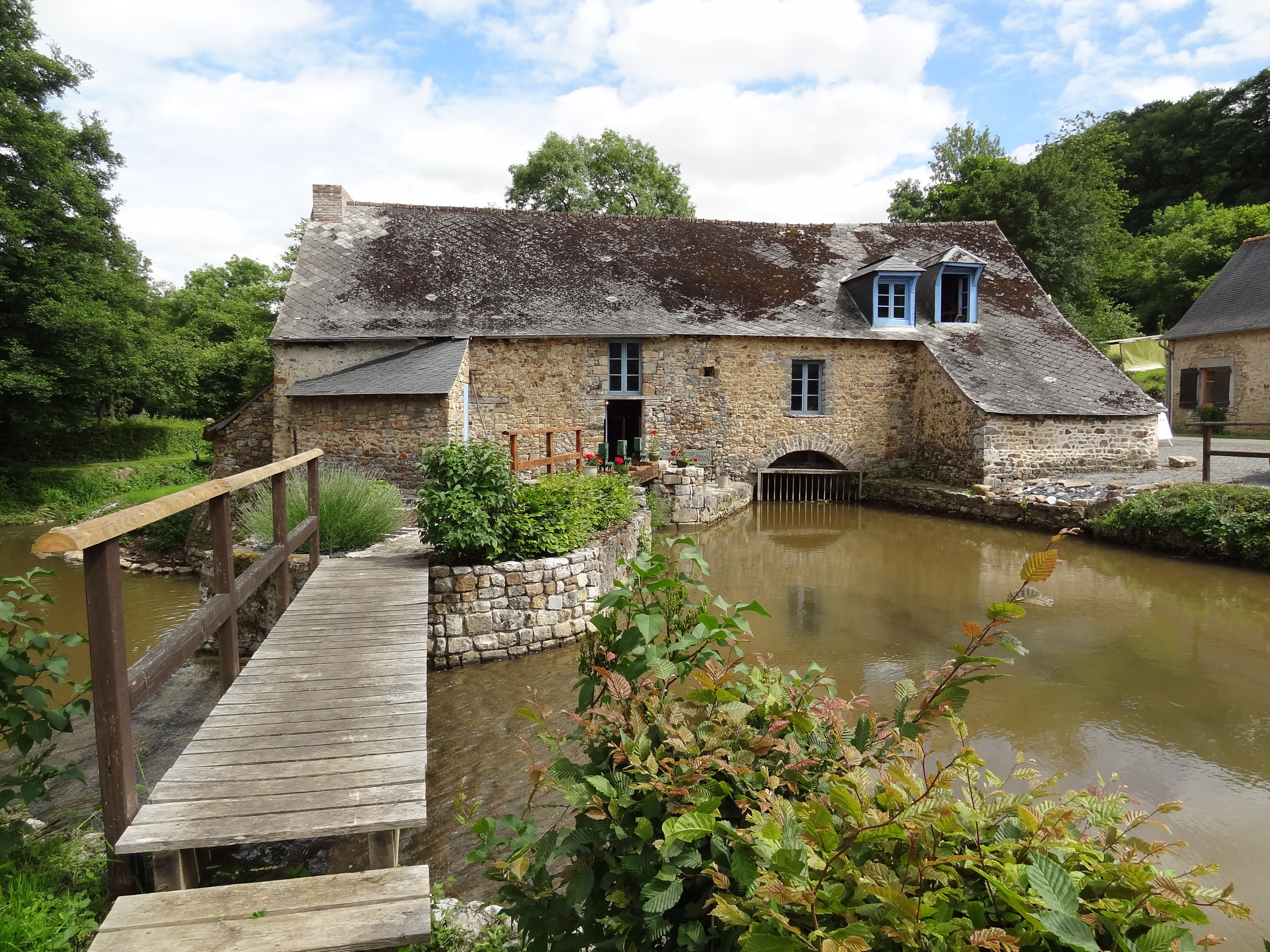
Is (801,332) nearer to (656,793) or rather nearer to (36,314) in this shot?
(656,793)

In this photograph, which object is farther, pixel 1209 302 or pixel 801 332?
pixel 1209 302

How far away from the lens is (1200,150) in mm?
32219

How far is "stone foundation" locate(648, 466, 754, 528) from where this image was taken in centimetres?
1266

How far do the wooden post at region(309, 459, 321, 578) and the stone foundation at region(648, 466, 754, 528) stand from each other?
672 centimetres

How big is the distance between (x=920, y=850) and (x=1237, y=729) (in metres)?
5.35

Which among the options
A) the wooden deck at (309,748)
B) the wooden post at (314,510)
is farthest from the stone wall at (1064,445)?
the wooden deck at (309,748)

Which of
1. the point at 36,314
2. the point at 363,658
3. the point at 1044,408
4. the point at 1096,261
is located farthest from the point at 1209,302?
the point at 36,314

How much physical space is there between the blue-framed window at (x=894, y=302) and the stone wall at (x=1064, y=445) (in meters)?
3.20

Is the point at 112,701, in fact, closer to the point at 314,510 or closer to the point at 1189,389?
the point at 314,510

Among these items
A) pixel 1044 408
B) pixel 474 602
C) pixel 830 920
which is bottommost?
pixel 474 602

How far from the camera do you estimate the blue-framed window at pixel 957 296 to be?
15.6 m

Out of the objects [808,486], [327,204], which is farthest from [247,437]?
[808,486]

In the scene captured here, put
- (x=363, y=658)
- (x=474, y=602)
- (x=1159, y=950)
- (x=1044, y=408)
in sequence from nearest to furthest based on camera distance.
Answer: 1. (x=1159, y=950)
2. (x=363, y=658)
3. (x=474, y=602)
4. (x=1044, y=408)

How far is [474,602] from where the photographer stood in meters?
6.29
